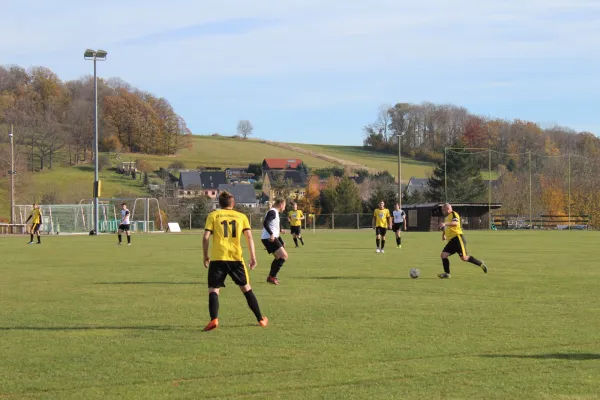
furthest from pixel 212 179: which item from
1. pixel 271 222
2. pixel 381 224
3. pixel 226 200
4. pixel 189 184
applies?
pixel 226 200

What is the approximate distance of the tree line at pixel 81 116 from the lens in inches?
3939

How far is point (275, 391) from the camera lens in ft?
21.4

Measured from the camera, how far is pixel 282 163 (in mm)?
125562

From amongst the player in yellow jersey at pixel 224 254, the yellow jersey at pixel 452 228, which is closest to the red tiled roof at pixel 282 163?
the yellow jersey at pixel 452 228

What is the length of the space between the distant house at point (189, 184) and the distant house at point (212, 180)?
6.02 ft

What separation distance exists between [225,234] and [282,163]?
116 m

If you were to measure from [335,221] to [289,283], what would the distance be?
60113 mm

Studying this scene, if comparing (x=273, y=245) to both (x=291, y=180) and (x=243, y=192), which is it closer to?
(x=291, y=180)

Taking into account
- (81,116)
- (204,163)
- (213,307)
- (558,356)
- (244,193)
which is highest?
(81,116)

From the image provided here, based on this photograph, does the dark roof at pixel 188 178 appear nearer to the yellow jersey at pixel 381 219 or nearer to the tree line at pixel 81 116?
the tree line at pixel 81 116

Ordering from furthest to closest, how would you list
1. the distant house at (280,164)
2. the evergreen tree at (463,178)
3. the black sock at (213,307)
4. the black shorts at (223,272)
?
1. the distant house at (280,164)
2. the evergreen tree at (463,178)
3. the black shorts at (223,272)
4. the black sock at (213,307)

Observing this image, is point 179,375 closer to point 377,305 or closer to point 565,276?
point 377,305

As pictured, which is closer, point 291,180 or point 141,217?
point 141,217

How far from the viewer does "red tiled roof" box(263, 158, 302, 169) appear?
124719mm
